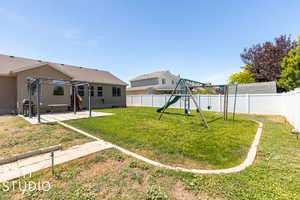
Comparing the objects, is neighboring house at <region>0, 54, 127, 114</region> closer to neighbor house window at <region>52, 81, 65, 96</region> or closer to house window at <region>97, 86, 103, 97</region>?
neighbor house window at <region>52, 81, 65, 96</region>

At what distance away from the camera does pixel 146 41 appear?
12.9m

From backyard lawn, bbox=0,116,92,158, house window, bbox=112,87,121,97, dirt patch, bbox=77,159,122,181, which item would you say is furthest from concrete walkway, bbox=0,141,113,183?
house window, bbox=112,87,121,97

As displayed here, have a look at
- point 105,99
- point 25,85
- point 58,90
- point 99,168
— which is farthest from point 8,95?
point 99,168

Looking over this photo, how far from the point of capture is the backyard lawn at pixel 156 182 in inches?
74.0

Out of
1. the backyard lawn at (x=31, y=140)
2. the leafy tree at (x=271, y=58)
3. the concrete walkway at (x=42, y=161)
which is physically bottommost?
the concrete walkway at (x=42, y=161)

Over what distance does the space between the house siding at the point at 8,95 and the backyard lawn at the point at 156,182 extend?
37.7ft

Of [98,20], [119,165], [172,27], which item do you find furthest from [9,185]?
[172,27]

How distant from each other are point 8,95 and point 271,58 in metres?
27.5

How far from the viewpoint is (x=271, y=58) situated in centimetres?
1605

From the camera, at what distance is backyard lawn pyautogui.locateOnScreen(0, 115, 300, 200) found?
1879mm

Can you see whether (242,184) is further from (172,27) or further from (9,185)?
(172,27)

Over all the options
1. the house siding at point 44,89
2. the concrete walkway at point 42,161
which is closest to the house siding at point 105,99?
the house siding at point 44,89

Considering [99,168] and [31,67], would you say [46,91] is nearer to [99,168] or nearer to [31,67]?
[31,67]

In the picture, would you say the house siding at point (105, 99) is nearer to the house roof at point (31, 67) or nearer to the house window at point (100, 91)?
the house window at point (100, 91)
